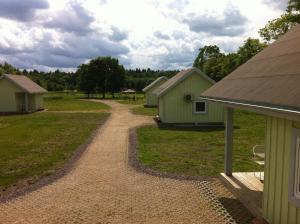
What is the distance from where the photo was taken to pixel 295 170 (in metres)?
5.91

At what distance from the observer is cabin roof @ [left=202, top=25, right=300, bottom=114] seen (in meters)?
5.39

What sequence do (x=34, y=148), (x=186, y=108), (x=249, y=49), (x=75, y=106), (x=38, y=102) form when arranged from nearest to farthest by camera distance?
(x=34, y=148) < (x=186, y=108) < (x=38, y=102) < (x=249, y=49) < (x=75, y=106)

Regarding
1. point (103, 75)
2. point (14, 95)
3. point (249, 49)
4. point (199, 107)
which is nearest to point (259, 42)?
point (249, 49)

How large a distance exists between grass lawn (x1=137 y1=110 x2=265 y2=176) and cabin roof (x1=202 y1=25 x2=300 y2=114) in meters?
3.96

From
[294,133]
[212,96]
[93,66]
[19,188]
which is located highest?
[93,66]

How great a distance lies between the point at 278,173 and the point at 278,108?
2015 mm

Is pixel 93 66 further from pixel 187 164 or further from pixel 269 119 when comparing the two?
pixel 269 119

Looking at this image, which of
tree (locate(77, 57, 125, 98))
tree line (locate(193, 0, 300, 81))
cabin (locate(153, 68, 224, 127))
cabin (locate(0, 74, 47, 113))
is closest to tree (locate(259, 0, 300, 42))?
tree line (locate(193, 0, 300, 81))

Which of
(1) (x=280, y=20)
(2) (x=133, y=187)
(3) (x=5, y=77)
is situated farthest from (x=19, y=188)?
(1) (x=280, y=20)

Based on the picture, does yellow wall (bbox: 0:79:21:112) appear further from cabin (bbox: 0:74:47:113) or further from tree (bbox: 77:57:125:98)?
tree (bbox: 77:57:125:98)

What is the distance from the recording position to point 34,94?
3894 centimetres

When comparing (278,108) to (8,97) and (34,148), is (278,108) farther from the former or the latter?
(8,97)

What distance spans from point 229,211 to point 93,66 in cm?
6852

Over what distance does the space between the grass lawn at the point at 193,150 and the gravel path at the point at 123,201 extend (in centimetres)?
152
